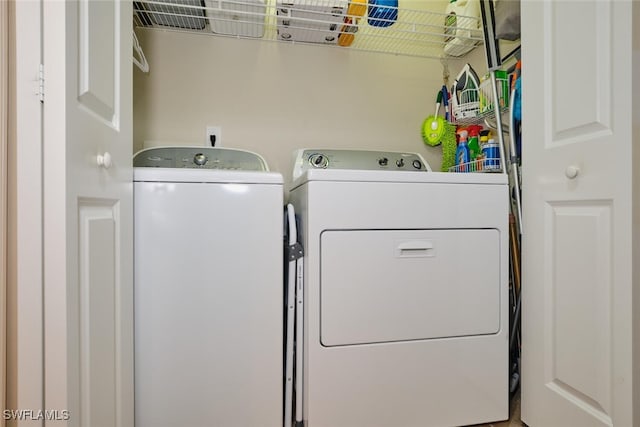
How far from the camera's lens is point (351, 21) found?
5.43 ft

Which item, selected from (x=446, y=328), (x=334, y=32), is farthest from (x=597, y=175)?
(x=334, y=32)

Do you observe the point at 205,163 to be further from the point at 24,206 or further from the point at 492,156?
the point at 492,156

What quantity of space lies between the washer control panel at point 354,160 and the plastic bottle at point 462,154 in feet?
0.48

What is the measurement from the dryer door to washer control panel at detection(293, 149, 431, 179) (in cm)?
57

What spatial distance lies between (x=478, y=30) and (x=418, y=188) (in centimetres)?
103

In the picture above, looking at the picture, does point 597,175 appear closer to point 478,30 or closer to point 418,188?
point 418,188

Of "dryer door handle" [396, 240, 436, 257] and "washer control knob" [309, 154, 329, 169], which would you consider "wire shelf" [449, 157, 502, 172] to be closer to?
"dryer door handle" [396, 240, 436, 257]

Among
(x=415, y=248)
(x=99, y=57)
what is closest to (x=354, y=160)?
(x=415, y=248)

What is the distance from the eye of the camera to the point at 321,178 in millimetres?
1078

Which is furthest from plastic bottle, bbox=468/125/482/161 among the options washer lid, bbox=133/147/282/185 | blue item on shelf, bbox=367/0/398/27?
washer lid, bbox=133/147/282/185
